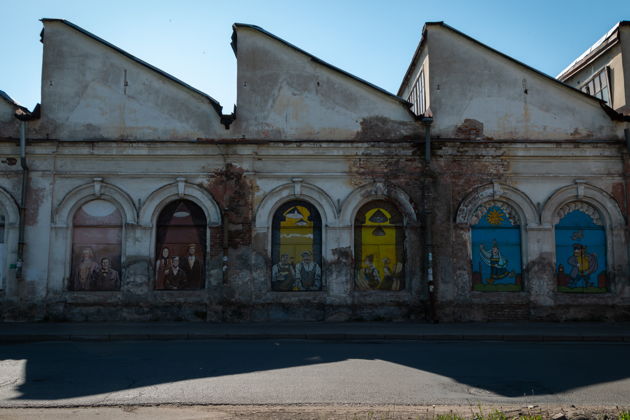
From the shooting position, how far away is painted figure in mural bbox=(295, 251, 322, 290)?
1480 cm

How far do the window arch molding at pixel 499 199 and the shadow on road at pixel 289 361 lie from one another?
4.43 metres

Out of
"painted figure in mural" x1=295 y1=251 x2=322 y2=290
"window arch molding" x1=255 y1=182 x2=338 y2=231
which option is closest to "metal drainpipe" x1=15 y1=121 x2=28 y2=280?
"window arch molding" x1=255 y1=182 x2=338 y2=231

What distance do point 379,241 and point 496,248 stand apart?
3.16 metres

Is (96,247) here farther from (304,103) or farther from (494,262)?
(494,262)

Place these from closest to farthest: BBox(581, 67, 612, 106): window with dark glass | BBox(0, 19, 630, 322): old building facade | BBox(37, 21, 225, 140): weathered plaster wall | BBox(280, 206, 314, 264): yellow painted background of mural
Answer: BBox(0, 19, 630, 322): old building facade < BBox(280, 206, 314, 264): yellow painted background of mural < BBox(37, 21, 225, 140): weathered plaster wall < BBox(581, 67, 612, 106): window with dark glass

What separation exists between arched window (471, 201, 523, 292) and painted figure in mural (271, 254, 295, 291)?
4881mm

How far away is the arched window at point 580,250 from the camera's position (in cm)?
1481

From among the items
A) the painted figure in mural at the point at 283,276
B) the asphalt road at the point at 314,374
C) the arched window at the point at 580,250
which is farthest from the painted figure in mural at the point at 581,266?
the painted figure in mural at the point at 283,276

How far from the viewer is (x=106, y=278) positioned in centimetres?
1487

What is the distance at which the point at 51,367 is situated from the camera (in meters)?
8.34

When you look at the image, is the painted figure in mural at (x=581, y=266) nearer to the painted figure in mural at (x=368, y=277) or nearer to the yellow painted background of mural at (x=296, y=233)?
the painted figure in mural at (x=368, y=277)

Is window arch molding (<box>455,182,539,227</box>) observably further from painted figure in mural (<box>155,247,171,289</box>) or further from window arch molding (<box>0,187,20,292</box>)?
window arch molding (<box>0,187,20,292</box>)

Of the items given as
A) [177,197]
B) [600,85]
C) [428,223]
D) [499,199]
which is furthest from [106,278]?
[600,85]

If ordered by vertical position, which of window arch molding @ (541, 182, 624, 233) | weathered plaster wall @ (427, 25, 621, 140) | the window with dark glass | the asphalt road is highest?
the window with dark glass
